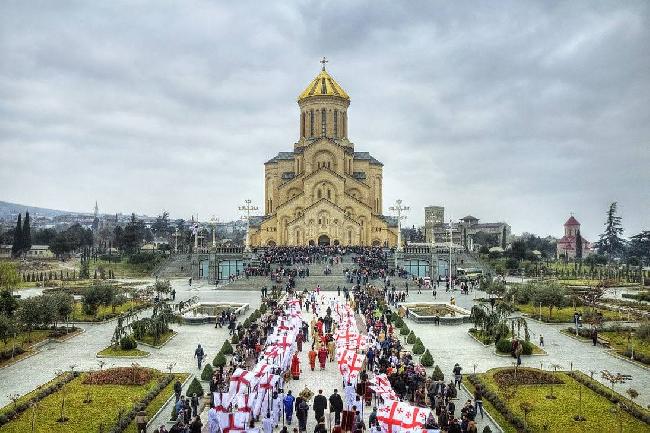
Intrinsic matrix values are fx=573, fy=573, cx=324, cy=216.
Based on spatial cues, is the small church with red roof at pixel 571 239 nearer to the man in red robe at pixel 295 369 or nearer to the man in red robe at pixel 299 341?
the man in red robe at pixel 299 341

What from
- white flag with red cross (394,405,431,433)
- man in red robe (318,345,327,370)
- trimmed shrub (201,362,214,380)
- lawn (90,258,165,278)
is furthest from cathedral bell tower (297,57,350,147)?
white flag with red cross (394,405,431,433)

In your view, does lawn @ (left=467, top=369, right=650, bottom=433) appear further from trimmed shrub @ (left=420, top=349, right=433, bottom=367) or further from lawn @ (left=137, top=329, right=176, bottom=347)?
lawn @ (left=137, top=329, right=176, bottom=347)

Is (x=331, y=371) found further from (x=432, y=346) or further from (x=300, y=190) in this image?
(x=300, y=190)

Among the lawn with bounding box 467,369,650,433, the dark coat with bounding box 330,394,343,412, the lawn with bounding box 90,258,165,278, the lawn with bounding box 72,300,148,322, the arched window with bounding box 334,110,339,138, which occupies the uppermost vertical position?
the arched window with bounding box 334,110,339,138

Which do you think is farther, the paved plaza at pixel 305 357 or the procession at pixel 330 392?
the paved plaza at pixel 305 357

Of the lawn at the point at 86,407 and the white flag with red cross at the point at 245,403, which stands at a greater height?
the white flag with red cross at the point at 245,403

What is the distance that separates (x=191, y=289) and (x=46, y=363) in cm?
2405

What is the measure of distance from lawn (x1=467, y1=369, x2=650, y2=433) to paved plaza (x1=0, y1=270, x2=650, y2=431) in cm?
117

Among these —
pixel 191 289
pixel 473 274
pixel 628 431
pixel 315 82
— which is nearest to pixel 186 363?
pixel 628 431

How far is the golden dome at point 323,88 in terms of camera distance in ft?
217

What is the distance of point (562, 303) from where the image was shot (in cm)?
3112

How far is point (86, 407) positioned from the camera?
16.2m

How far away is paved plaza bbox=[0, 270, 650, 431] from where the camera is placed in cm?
1912

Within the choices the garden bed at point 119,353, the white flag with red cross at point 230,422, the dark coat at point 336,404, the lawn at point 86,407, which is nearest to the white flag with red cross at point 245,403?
the white flag with red cross at point 230,422
